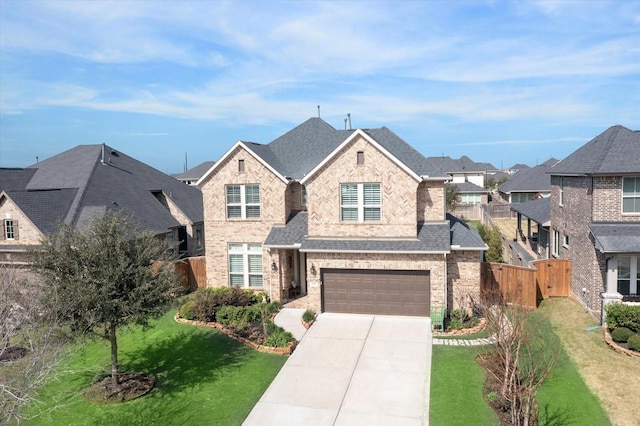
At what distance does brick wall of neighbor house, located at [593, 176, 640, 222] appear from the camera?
66.2 ft

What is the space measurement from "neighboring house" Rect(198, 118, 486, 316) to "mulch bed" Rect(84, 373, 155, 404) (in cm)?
856

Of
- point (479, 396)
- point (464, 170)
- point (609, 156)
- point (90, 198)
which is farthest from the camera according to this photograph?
point (464, 170)

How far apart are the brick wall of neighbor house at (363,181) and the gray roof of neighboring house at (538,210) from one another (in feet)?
39.7

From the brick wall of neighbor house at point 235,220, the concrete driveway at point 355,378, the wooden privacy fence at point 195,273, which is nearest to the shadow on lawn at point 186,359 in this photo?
the concrete driveway at point 355,378

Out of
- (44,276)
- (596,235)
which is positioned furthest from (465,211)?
(44,276)

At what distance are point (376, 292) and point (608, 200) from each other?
10586mm

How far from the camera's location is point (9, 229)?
82.8ft

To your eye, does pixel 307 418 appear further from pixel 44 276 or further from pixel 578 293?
pixel 578 293

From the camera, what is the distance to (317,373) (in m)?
16.3

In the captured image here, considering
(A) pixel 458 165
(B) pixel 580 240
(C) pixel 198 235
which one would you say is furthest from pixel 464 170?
(B) pixel 580 240

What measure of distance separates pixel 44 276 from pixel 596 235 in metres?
20.2

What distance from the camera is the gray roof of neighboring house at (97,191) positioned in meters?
26.3

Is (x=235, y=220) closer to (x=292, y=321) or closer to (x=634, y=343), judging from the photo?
(x=292, y=321)

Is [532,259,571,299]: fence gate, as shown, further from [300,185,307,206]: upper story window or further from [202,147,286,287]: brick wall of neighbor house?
[202,147,286,287]: brick wall of neighbor house
